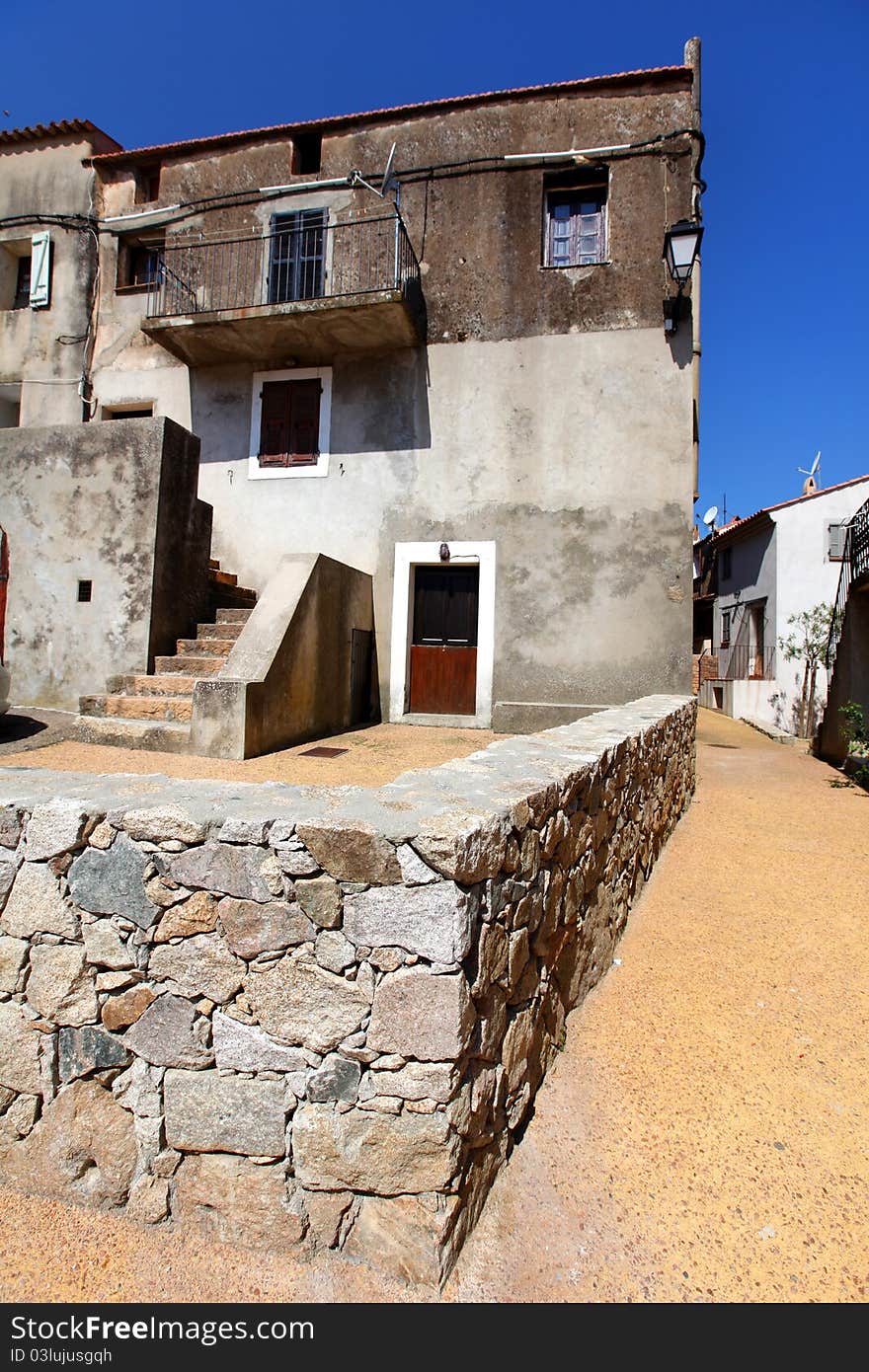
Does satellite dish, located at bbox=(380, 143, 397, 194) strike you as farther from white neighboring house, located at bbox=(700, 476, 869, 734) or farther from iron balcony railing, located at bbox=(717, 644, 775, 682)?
iron balcony railing, located at bbox=(717, 644, 775, 682)

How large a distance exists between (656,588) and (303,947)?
820cm

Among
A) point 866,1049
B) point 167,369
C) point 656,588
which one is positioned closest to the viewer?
point 866,1049

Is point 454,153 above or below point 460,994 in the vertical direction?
above

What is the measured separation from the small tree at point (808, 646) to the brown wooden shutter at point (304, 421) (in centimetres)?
1276

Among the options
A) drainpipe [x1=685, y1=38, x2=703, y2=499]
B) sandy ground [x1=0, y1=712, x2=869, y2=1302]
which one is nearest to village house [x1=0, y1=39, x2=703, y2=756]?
drainpipe [x1=685, y1=38, x2=703, y2=499]

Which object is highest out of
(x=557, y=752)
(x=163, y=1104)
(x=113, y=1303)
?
(x=557, y=752)

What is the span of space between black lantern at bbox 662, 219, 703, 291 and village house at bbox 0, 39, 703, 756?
1.55ft

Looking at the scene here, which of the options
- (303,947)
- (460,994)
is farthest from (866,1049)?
(303,947)

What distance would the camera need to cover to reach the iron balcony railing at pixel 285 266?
9742 millimetres

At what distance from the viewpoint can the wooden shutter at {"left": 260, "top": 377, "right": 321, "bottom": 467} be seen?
1015 cm

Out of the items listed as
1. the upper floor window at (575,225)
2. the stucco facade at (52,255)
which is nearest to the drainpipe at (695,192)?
the upper floor window at (575,225)
